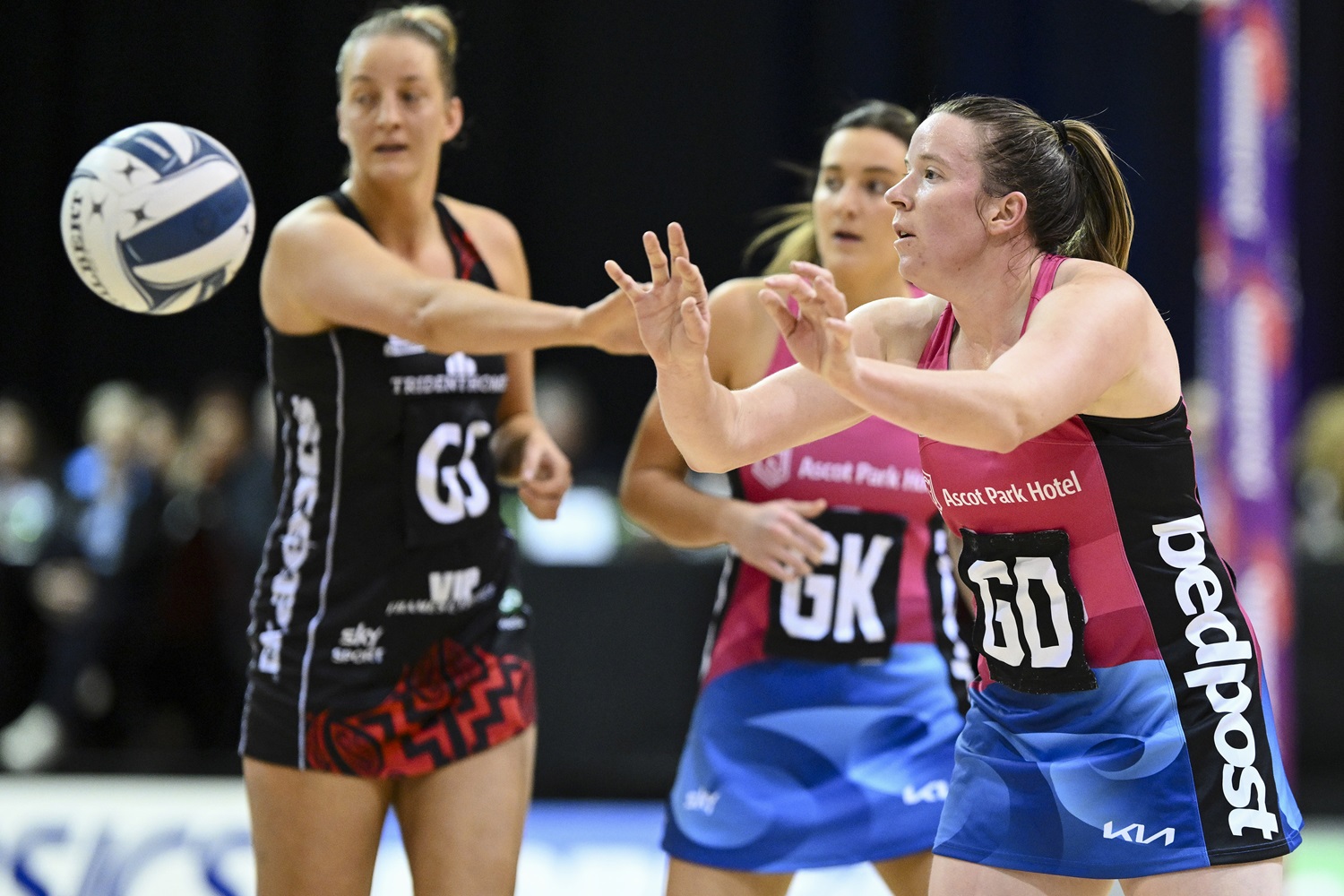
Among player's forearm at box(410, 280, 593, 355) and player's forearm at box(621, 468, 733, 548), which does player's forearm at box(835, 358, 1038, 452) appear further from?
player's forearm at box(621, 468, 733, 548)

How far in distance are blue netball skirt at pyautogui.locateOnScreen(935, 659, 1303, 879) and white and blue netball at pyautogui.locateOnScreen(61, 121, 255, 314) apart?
1.77 metres

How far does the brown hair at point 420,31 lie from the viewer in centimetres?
319

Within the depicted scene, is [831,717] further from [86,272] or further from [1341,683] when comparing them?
[1341,683]

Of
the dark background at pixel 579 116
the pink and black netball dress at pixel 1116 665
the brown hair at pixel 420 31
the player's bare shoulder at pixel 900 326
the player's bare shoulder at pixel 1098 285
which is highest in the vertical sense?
the dark background at pixel 579 116

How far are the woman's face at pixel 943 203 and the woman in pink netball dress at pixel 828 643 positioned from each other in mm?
810

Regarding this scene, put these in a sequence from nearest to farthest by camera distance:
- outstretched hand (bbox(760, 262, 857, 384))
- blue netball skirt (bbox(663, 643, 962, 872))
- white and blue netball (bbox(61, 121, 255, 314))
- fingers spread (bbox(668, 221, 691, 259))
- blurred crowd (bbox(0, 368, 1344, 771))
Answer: outstretched hand (bbox(760, 262, 857, 384)), fingers spread (bbox(668, 221, 691, 259)), white and blue netball (bbox(61, 121, 255, 314)), blue netball skirt (bbox(663, 643, 962, 872)), blurred crowd (bbox(0, 368, 1344, 771))

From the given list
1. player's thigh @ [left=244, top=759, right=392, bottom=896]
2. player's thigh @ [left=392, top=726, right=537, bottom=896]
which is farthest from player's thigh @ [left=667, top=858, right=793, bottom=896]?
player's thigh @ [left=244, top=759, right=392, bottom=896]

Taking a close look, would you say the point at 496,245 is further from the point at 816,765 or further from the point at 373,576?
the point at 816,765

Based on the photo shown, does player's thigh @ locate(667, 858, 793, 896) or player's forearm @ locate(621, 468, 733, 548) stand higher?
player's forearm @ locate(621, 468, 733, 548)

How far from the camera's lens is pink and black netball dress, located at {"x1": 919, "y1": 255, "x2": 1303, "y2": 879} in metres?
2.28

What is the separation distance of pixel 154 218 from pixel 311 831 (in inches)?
47.6

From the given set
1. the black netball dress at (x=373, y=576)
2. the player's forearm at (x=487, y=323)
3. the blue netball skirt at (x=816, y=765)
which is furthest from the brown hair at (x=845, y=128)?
the blue netball skirt at (x=816, y=765)

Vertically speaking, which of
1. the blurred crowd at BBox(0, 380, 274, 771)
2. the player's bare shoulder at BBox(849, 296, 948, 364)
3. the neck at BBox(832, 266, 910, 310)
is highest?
the neck at BBox(832, 266, 910, 310)

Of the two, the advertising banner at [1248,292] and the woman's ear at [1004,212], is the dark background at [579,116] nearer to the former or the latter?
the advertising banner at [1248,292]
